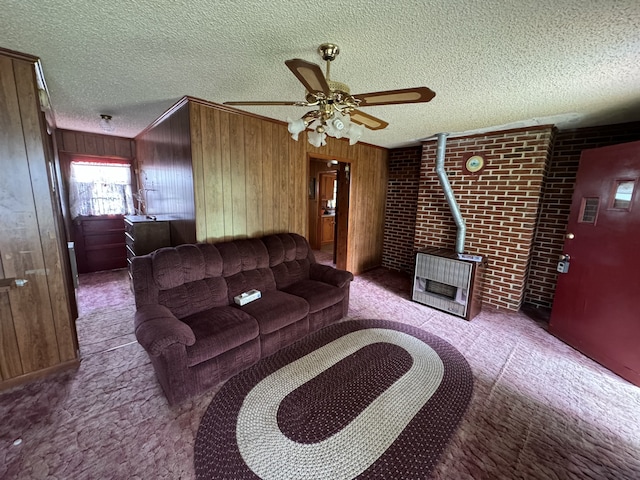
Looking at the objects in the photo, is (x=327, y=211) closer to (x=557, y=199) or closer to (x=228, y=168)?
(x=228, y=168)

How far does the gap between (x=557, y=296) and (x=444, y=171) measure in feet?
6.43

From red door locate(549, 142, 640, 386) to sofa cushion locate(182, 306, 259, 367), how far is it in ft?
10.3

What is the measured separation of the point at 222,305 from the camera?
2496 millimetres

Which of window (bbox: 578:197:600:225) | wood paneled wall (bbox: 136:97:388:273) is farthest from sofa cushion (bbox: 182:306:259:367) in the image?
window (bbox: 578:197:600:225)

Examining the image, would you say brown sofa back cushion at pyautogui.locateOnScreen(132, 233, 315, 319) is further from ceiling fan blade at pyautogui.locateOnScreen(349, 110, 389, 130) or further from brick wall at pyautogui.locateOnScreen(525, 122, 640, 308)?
brick wall at pyautogui.locateOnScreen(525, 122, 640, 308)

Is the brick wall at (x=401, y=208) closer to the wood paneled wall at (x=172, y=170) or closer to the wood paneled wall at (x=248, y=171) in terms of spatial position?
the wood paneled wall at (x=248, y=171)

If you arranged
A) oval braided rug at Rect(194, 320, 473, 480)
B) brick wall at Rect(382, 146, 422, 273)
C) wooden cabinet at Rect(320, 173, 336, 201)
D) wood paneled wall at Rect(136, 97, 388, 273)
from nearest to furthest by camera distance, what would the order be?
oval braided rug at Rect(194, 320, 473, 480) < wood paneled wall at Rect(136, 97, 388, 273) < brick wall at Rect(382, 146, 422, 273) < wooden cabinet at Rect(320, 173, 336, 201)

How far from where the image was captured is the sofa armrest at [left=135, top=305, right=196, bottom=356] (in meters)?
1.67

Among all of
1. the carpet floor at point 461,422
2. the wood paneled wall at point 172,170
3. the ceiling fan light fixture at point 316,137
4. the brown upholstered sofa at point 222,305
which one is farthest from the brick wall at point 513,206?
the wood paneled wall at point 172,170

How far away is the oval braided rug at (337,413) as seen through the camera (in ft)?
4.72

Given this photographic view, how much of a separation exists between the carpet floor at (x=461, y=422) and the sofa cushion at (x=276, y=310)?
67 cm

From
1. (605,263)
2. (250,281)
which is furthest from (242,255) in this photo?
(605,263)

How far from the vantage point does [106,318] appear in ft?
9.81

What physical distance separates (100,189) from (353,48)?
16.2 ft
